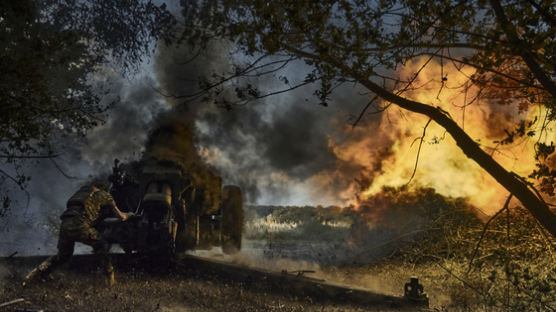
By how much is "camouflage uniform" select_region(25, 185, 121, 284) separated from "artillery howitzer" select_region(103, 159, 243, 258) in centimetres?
74

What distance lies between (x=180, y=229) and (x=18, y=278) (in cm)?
408

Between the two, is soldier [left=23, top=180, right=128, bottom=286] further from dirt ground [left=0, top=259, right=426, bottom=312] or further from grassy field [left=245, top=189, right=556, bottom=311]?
grassy field [left=245, top=189, right=556, bottom=311]

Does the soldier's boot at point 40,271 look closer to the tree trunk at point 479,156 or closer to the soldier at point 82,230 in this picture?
the soldier at point 82,230

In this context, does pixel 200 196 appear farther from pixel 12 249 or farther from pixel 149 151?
pixel 12 249

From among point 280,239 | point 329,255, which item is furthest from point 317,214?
point 329,255

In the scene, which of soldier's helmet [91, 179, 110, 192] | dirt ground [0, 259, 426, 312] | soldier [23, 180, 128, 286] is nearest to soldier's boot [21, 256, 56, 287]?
soldier [23, 180, 128, 286]

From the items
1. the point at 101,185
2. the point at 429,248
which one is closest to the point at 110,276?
the point at 101,185

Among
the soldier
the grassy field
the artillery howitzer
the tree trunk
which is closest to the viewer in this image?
the tree trunk

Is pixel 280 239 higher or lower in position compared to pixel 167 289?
higher

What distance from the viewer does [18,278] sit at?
31.1ft

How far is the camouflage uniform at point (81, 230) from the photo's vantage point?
9.27 metres

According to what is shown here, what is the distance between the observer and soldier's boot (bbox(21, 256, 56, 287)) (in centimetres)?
888

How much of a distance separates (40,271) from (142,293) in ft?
7.98

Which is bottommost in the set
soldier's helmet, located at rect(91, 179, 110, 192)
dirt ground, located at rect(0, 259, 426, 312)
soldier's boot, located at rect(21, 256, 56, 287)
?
dirt ground, located at rect(0, 259, 426, 312)
